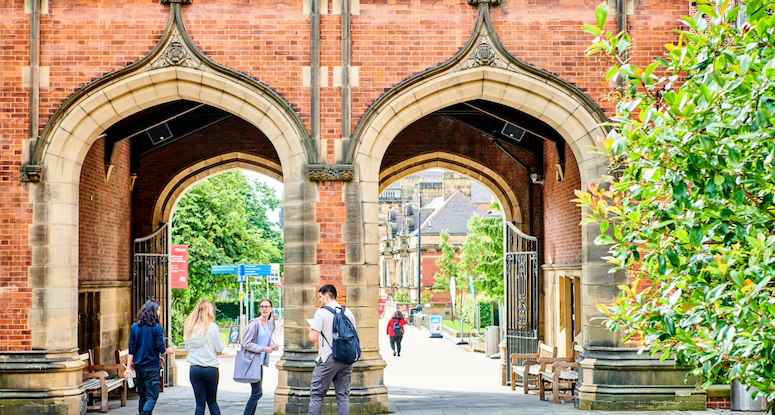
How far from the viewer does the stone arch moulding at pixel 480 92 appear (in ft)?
36.6

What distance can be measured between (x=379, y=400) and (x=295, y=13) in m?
4.93

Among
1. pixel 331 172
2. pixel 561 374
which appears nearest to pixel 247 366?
pixel 331 172

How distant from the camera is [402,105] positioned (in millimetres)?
11195

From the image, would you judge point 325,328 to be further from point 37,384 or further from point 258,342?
point 37,384

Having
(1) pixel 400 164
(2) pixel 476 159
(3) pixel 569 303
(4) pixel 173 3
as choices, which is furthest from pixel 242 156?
(3) pixel 569 303

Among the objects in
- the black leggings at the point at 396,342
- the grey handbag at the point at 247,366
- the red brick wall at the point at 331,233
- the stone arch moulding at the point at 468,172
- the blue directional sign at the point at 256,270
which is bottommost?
the black leggings at the point at 396,342

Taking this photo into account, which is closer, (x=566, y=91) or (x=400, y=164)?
(x=566, y=91)

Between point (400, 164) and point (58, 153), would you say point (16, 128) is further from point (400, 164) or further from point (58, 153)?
point (400, 164)

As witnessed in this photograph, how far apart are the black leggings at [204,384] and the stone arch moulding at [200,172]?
24.8 feet

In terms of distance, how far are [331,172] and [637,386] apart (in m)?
4.60

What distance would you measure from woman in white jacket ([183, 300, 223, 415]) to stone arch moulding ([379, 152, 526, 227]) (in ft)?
26.2

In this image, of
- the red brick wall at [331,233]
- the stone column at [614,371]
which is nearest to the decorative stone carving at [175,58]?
the red brick wall at [331,233]

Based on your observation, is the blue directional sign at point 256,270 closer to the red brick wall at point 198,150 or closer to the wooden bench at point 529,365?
the red brick wall at point 198,150

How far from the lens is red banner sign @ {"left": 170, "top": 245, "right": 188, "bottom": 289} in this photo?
2016cm
